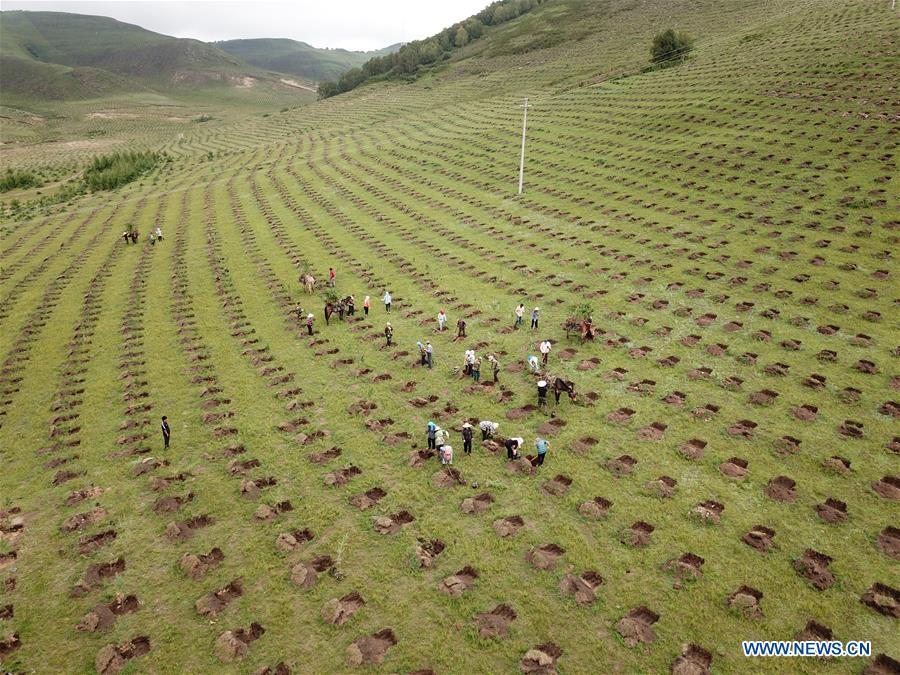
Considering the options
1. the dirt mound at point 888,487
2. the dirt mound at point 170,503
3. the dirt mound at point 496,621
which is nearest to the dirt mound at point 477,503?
the dirt mound at point 496,621

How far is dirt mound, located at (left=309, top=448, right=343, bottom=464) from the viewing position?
80.7 ft

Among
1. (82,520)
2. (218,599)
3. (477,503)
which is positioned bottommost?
(82,520)

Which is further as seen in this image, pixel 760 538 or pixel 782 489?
pixel 782 489

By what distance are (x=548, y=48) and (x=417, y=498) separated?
206 m

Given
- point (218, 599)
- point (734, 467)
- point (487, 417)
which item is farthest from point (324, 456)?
point (734, 467)

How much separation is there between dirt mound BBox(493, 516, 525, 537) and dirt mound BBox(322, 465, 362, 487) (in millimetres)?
7370

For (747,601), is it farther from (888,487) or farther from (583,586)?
(888,487)

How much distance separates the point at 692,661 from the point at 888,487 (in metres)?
12.4

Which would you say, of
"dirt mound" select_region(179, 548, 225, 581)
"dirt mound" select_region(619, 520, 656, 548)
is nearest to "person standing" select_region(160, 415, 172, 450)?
"dirt mound" select_region(179, 548, 225, 581)

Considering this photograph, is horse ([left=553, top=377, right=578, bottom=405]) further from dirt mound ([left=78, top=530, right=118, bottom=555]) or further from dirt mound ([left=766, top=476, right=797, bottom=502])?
dirt mound ([left=78, top=530, right=118, bottom=555])

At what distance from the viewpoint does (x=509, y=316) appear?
38594 mm

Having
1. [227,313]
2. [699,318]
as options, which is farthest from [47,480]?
[699,318]

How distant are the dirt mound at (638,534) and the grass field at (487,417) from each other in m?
0.12

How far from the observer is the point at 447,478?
22562mm
